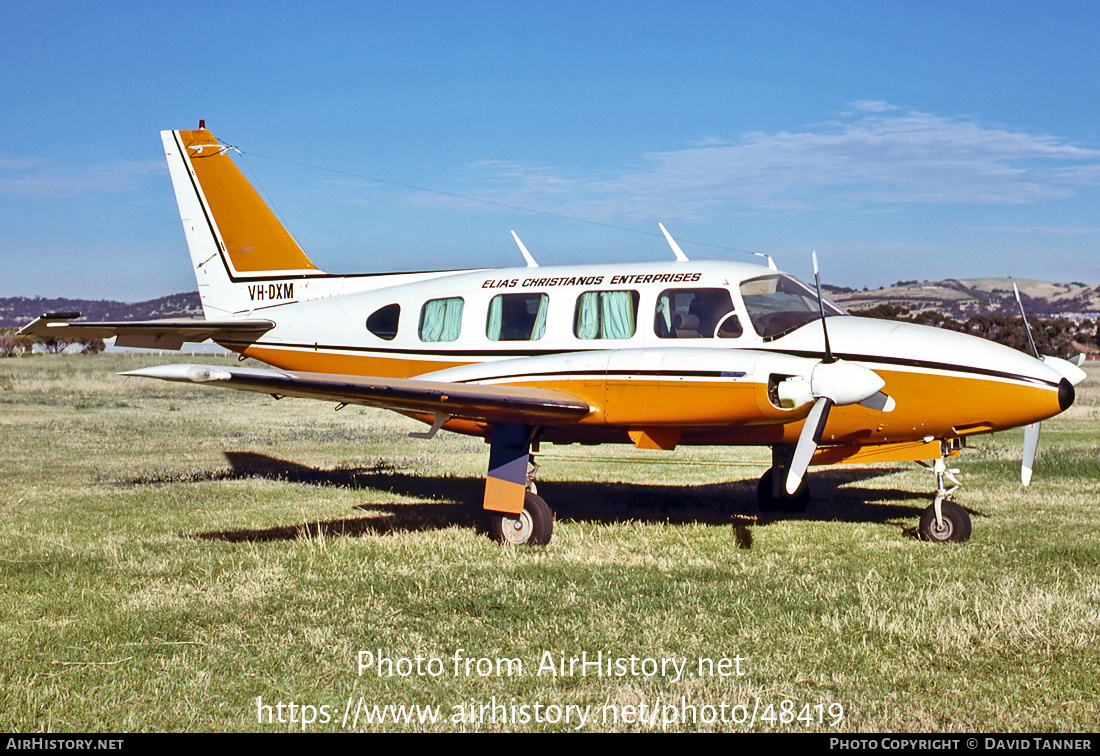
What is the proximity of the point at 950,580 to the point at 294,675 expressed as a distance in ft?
18.5

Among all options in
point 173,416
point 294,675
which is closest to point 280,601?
point 294,675

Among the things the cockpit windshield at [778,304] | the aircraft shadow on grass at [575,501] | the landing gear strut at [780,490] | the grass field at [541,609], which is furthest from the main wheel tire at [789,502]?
the cockpit windshield at [778,304]

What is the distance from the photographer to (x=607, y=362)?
9.84 meters

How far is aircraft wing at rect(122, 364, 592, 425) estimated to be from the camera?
873cm

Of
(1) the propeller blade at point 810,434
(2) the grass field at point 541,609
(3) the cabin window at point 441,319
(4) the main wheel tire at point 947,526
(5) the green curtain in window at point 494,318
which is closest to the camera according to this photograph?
(2) the grass field at point 541,609

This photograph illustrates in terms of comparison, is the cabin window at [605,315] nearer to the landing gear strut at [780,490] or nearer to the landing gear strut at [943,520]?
the landing gear strut at [780,490]

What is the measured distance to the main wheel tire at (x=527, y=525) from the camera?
10.1 metres

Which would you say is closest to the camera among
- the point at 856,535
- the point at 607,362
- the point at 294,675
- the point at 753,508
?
the point at 294,675

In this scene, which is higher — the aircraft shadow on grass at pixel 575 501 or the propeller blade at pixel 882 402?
the propeller blade at pixel 882 402

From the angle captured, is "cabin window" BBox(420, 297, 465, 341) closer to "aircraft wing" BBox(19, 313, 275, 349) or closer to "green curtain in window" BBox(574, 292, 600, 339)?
"green curtain in window" BBox(574, 292, 600, 339)

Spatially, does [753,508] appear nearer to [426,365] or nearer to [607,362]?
[607,362]

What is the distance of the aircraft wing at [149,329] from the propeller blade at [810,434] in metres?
7.98

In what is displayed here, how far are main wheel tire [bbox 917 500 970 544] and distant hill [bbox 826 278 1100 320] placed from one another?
145 metres
